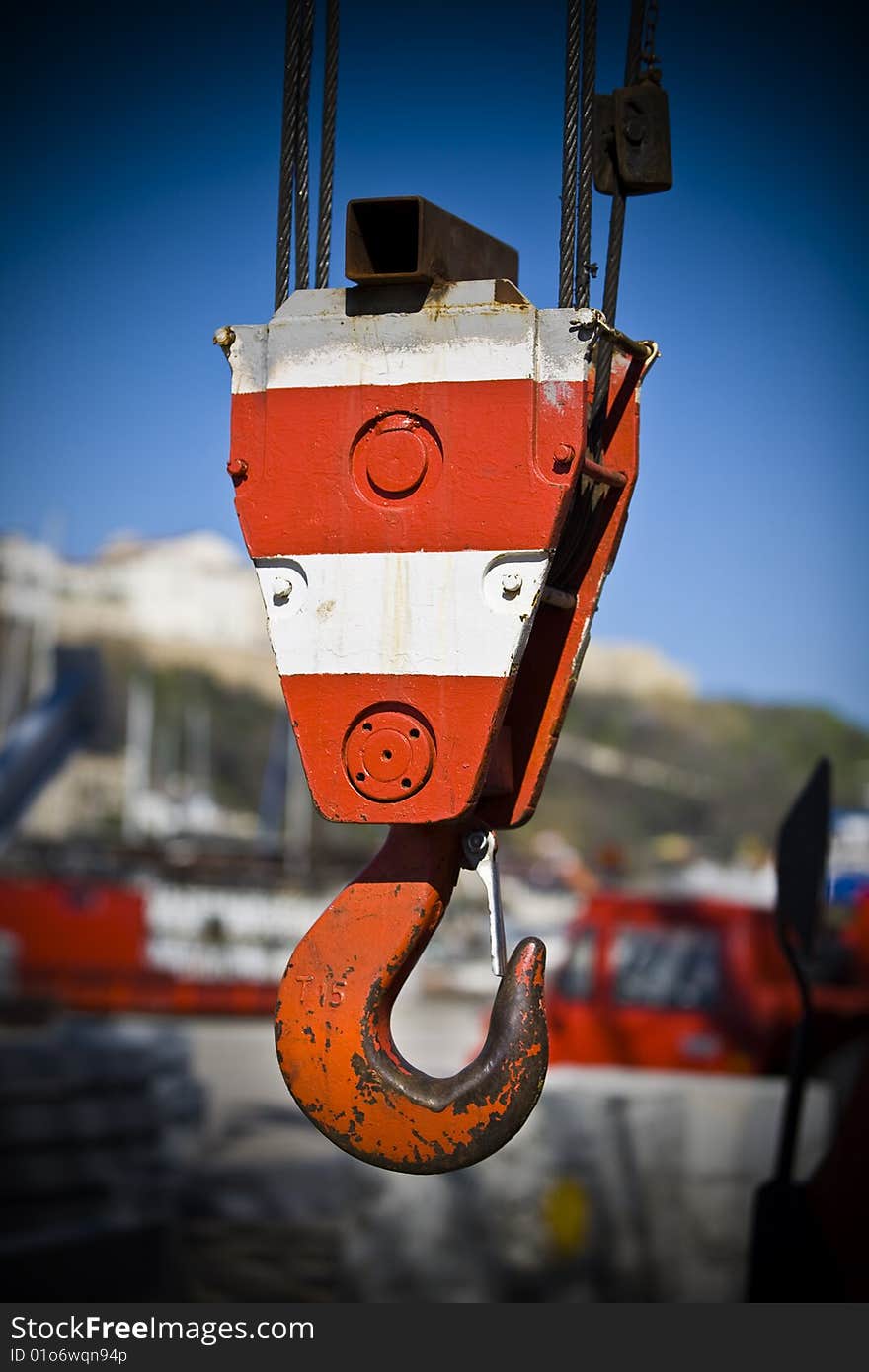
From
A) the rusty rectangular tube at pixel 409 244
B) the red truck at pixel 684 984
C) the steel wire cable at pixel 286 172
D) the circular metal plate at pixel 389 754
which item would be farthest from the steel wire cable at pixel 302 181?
the red truck at pixel 684 984

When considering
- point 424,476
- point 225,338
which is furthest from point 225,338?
point 424,476

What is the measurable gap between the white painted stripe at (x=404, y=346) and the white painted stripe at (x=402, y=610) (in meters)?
0.26

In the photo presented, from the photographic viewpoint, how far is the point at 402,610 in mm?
2449

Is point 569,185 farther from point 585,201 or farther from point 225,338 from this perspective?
point 225,338

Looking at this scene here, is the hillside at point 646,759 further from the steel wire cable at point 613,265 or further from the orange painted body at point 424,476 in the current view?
the orange painted body at point 424,476

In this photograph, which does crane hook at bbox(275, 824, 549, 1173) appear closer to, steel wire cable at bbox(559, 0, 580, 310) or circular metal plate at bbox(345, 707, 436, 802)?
circular metal plate at bbox(345, 707, 436, 802)

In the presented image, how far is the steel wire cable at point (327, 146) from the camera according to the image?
9.37 feet

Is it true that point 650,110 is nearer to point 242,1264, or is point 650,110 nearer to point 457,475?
point 457,475

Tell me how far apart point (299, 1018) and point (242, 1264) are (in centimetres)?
566

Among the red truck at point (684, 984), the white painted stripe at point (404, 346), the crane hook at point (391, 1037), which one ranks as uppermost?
the white painted stripe at point (404, 346)

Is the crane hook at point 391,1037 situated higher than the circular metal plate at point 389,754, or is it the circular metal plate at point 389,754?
the circular metal plate at point 389,754

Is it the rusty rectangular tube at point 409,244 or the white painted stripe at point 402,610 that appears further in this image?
the rusty rectangular tube at point 409,244

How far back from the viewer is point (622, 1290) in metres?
6.16

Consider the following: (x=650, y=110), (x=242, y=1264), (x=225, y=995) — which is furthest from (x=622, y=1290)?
(x=225, y=995)
